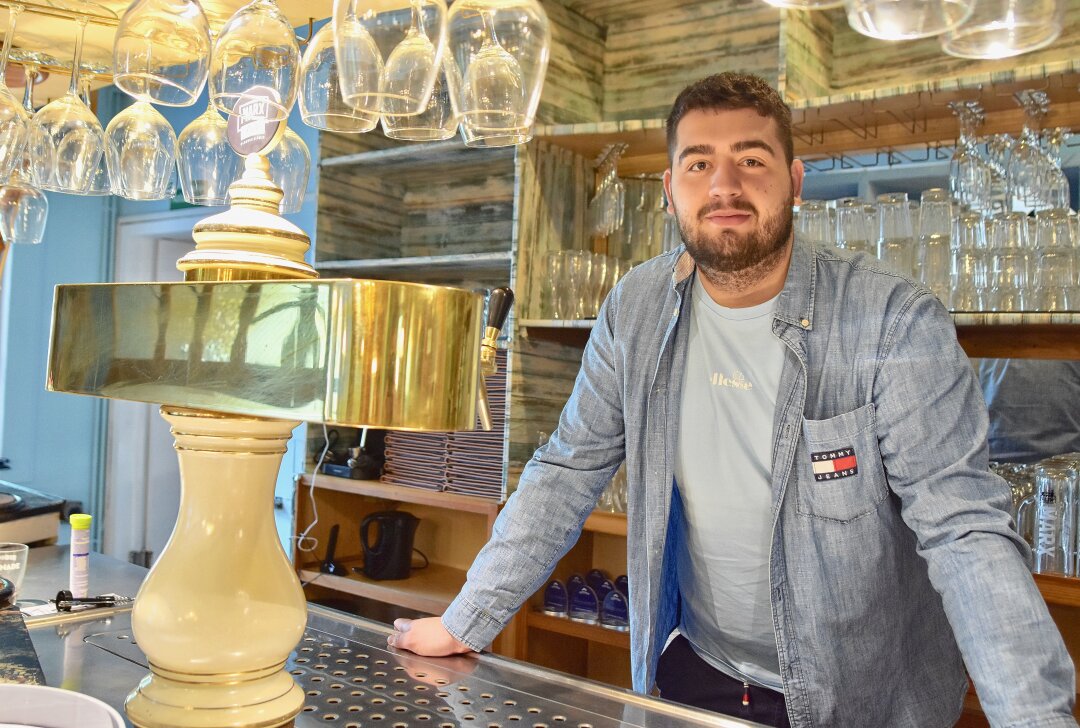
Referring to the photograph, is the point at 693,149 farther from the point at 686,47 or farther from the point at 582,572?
the point at 582,572

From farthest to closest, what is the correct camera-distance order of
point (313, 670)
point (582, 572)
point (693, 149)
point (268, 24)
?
point (582, 572) → point (693, 149) → point (313, 670) → point (268, 24)

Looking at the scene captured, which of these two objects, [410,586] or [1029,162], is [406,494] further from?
[1029,162]

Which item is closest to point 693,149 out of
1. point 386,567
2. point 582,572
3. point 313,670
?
point 313,670

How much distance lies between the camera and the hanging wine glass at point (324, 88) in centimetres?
97

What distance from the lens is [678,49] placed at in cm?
285

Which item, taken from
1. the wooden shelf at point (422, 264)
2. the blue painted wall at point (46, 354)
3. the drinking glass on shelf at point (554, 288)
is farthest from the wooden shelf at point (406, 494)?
the blue painted wall at point (46, 354)

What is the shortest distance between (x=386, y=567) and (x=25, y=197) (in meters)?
1.63

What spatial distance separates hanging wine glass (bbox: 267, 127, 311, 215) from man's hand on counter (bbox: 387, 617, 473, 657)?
0.61 metres

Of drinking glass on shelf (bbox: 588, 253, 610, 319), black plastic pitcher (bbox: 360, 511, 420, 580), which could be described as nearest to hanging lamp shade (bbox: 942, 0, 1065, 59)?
drinking glass on shelf (bbox: 588, 253, 610, 319)

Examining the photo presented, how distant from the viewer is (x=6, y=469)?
5070 millimetres

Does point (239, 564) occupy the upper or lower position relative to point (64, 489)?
upper

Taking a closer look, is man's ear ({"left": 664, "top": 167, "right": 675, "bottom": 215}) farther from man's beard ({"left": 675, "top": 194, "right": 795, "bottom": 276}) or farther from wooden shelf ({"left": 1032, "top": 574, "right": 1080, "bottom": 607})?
wooden shelf ({"left": 1032, "top": 574, "right": 1080, "bottom": 607})

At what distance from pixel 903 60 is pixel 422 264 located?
4.86ft

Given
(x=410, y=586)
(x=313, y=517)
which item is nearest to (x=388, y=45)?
(x=410, y=586)
